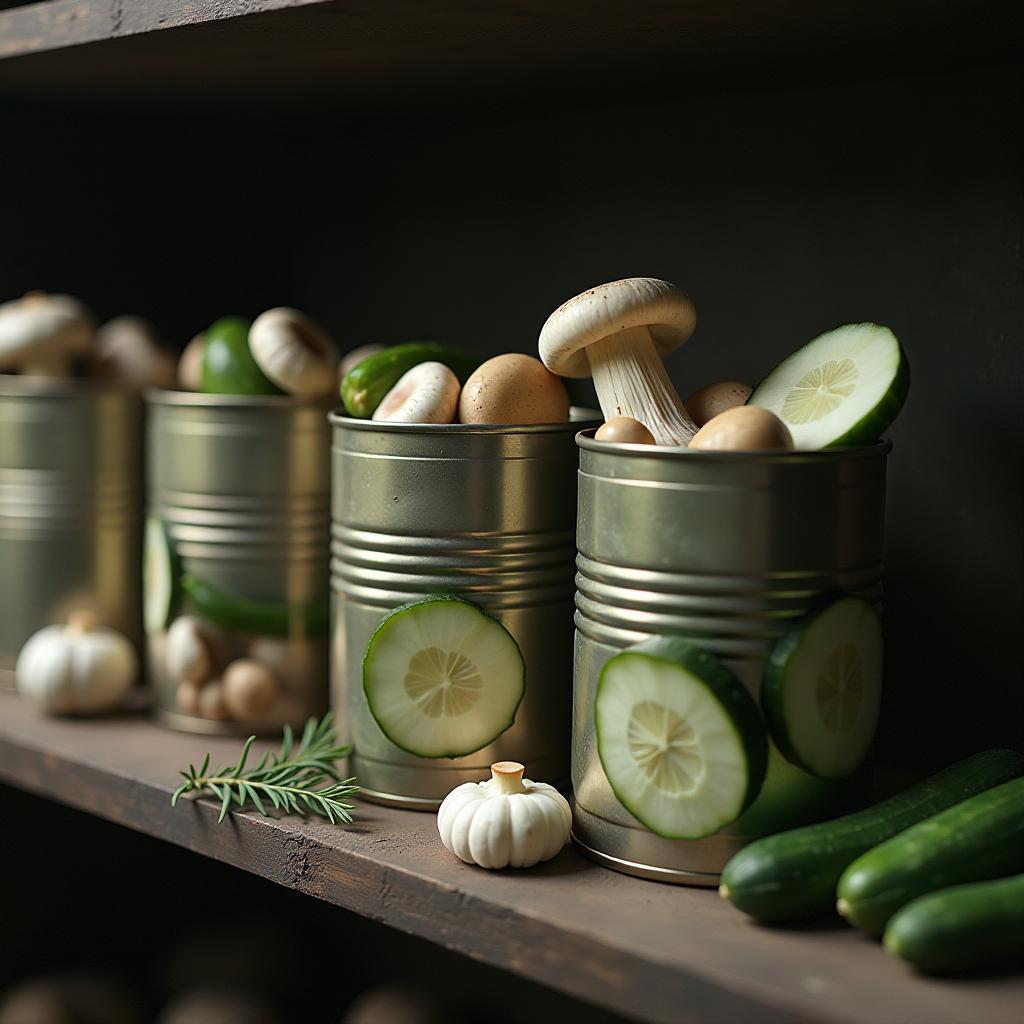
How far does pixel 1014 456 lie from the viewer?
0.84 meters

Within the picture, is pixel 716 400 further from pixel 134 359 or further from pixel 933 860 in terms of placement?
pixel 134 359

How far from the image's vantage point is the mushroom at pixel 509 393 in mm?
786

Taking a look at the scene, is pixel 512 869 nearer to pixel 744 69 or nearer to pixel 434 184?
pixel 744 69

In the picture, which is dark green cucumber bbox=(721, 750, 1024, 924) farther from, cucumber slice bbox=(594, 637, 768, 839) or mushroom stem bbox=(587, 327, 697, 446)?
mushroom stem bbox=(587, 327, 697, 446)

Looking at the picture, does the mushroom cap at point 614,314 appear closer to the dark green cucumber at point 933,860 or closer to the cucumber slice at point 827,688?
the cucumber slice at point 827,688

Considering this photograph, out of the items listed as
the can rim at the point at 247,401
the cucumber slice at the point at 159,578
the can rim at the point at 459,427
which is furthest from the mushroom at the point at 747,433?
the cucumber slice at the point at 159,578

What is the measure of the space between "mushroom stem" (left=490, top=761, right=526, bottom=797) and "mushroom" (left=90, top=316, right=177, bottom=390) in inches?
19.6

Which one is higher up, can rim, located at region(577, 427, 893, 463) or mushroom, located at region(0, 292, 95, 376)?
mushroom, located at region(0, 292, 95, 376)

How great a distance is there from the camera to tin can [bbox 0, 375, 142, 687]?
104 cm

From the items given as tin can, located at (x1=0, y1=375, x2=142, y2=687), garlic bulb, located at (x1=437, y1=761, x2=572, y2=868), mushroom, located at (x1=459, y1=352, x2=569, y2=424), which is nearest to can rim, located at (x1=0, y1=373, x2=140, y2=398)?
tin can, located at (x1=0, y1=375, x2=142, y2=687)

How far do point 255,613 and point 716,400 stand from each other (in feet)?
1.23

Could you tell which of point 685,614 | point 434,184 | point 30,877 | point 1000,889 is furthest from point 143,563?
point 1000,889

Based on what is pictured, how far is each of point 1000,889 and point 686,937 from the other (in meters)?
0.14

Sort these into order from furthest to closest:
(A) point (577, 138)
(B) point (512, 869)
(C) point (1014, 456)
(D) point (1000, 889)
Result: (A) point (577, 138) < (C) point (1014, 456) < (B) point (512, 869) < (D) point (1000, 889)
